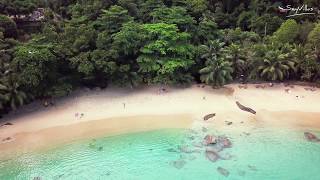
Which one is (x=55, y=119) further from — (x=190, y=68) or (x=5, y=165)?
(x=190, y=68)

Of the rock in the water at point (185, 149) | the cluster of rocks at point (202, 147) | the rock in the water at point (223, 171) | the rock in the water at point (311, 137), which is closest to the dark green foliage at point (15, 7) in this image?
the cluster of rocks at point (202, 147)

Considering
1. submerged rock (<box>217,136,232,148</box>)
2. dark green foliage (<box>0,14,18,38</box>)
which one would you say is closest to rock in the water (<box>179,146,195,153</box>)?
submerged rock (<box>217,136,232,148</box>)

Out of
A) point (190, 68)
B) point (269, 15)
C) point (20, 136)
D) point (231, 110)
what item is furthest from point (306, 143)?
point (20, 136)

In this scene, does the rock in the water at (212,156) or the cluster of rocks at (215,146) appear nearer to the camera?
the rock in the water at (212,156)

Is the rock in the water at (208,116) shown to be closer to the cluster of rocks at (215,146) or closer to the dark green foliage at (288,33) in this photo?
the cluster of rocks at (215,146)

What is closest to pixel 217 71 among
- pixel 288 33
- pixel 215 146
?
pixel 288 33

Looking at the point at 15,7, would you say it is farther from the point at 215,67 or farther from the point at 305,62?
the point at 305,62
